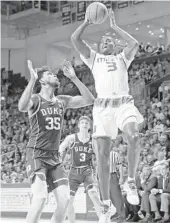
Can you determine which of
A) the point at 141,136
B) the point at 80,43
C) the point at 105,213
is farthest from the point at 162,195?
the point at 80,43

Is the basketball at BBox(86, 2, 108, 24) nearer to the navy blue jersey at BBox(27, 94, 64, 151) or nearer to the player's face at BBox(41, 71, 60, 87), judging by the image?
the player's face at BBox(41, 71, 60, 87)

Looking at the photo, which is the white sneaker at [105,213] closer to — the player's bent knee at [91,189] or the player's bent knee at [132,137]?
the player's bent knee at [132,137]

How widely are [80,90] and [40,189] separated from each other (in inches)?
56.9

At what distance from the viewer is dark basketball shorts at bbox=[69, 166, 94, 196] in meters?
8.33

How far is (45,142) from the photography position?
6.02 metres

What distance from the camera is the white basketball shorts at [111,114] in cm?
579

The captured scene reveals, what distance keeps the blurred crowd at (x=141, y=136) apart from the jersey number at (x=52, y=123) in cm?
441

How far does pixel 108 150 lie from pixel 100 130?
0.90 feet

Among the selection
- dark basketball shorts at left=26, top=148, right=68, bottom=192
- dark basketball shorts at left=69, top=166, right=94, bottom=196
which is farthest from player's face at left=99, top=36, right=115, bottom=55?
→ dark basketball shorts at left=69, top=166, right=94, bottom=196

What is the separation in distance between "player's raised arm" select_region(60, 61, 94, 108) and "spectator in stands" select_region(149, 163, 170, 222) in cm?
421

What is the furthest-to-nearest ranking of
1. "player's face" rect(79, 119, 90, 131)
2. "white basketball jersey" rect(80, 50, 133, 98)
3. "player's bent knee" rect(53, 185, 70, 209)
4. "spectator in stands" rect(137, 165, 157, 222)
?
1. "spectator in stands" rect(137, 165, 157, 222)
2. "player's face" rect(79, 119, 90, 131)
3. "white basketball jersey" rect(80, 50, 133, 98)
4. "player's bent knee" rect(53, 185, 70, 209)

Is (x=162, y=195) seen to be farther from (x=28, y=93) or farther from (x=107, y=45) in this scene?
(x=28, y=93)

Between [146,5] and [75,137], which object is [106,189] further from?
[146,5]

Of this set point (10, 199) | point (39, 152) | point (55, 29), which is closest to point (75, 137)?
point (39, 152)
